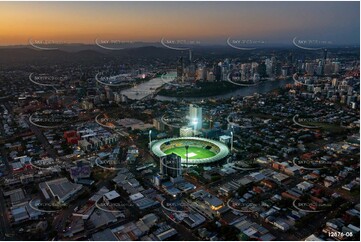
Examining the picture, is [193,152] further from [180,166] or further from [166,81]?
[166,81]

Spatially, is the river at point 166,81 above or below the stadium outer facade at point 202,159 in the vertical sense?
below

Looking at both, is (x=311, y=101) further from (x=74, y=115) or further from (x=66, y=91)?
(x=66, y=91)

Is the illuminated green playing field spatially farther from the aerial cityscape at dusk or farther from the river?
the river

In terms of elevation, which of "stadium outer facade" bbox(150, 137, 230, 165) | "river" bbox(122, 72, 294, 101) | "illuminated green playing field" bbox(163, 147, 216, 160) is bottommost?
"river" bbox(122, 72, 294, 101)

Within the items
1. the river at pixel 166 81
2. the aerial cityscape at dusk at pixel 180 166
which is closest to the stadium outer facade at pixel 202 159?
the aerial cityscape at dusk at pixel 180 166

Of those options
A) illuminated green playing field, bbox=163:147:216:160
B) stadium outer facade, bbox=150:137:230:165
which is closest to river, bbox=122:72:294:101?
stadium outer facade, bbox=150:137:230:165

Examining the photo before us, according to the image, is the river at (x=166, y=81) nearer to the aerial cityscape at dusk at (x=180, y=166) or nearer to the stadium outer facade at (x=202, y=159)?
the aerial cityscape at dusk at (x=180, y=166)

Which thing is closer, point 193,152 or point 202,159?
point 202,159

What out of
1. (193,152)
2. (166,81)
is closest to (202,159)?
(193,152)
